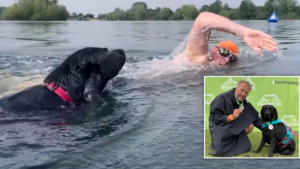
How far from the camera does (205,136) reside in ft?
6.84

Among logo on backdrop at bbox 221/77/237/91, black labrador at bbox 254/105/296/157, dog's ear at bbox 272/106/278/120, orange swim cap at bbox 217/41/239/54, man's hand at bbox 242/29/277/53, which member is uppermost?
man's hand at bbox 242/29/277/53

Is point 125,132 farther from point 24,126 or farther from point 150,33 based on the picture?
point 150,33

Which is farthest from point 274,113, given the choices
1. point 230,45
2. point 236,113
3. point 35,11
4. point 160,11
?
point 35,11

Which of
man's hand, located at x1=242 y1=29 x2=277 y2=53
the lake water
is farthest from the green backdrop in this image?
man's hand, located at x1=242 y1=29 x2=277 y2=53

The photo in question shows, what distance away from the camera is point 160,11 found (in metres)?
2.72

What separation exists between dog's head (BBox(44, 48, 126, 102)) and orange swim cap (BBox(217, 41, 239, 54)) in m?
0.75

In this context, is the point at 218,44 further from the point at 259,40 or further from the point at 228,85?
the point at 228,85

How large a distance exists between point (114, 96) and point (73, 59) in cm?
36

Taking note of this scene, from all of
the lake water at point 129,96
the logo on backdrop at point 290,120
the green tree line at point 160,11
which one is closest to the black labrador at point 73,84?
the lake water at point 129,96

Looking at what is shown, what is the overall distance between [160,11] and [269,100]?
98 cm

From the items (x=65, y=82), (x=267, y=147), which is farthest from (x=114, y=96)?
(x=267, y=147)

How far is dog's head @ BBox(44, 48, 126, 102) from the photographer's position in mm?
2764

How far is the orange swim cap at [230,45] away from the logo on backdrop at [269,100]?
1152mm

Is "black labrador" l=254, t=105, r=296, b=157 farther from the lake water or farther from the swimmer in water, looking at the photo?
the swimmer in water
